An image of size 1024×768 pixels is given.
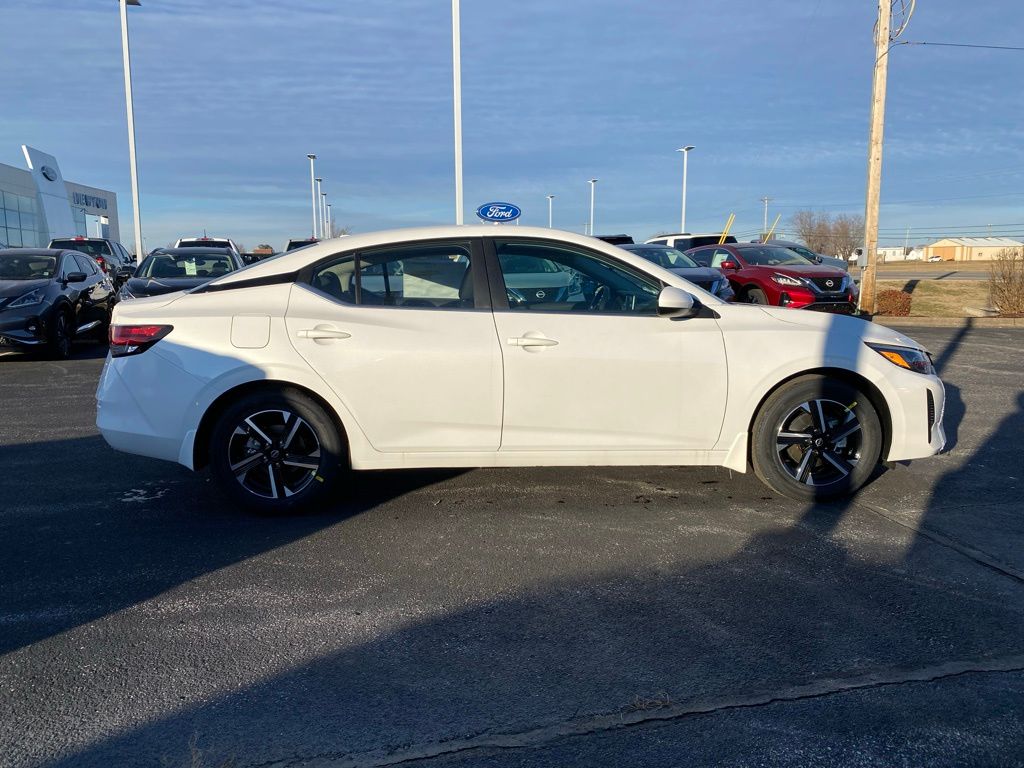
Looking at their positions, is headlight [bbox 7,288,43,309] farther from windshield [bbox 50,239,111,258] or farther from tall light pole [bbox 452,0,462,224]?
windshield [bbox 50,239,111,258]

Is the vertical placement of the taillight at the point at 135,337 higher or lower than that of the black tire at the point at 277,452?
higher

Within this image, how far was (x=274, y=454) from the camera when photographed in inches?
192

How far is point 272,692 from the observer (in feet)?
9.85

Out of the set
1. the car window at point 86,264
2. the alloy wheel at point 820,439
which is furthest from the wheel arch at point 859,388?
the car window at point 86,264

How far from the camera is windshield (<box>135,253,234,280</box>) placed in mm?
13062

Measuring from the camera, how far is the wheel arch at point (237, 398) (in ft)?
15.9

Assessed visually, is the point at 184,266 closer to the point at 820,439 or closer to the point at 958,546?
the point at 820,439

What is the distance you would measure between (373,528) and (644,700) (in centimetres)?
224

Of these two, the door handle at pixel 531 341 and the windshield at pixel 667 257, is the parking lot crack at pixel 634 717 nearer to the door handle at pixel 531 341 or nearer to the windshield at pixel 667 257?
the door handle at pixel 531 341

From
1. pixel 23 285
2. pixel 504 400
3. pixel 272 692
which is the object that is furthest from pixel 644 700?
pixel 23 285

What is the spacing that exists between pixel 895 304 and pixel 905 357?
1490 cm

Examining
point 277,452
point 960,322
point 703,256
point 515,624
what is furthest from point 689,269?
point 515,624

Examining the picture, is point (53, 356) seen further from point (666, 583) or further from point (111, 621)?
point (666, 583)

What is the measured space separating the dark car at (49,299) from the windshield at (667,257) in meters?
9.52
